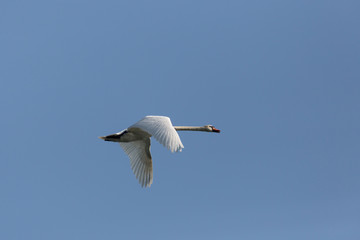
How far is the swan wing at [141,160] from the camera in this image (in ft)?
70.6

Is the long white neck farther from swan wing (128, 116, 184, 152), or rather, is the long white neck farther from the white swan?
swan wing (128, 116, 184, 152)

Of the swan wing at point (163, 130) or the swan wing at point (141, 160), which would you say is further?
the swan wing at point (141, 160)

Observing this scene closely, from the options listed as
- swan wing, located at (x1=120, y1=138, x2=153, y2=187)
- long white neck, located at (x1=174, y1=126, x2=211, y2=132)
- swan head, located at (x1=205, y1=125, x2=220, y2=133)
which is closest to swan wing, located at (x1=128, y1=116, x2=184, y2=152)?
swan wing, located at (x1=120, y1=138, x2=153, y2=187)

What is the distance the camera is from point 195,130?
22.3m

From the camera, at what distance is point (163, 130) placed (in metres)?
16.3

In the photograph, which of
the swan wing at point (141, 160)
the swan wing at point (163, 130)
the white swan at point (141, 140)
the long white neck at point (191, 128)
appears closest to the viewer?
the swan wing at point (163, 130)

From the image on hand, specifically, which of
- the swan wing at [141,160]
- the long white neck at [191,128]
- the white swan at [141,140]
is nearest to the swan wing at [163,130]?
the white swan at [141,140]

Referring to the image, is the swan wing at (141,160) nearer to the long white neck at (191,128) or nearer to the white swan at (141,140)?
the white swan at (141,140)

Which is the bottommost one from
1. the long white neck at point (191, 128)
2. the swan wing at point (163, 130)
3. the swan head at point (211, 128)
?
the swan wing at point (163, 130)

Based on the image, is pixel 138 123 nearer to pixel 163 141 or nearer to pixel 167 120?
pixel 167 120

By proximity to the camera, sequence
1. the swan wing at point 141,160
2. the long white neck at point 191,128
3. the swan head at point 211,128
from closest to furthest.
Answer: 1. the swan wing at point 141,160
2. the long white neck at point 191,128
3. the swan head at point 211,128

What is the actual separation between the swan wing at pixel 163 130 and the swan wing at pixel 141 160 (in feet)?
11.2

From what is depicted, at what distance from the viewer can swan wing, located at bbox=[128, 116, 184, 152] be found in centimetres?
1534

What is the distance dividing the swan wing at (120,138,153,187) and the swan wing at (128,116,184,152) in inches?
135
